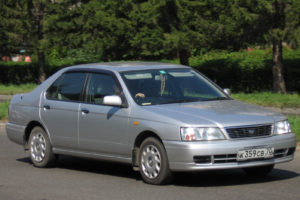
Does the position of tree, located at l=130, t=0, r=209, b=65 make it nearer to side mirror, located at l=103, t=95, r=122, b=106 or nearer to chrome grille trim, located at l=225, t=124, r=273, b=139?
side mirror, located at l=103, t=95, r=122, b=106

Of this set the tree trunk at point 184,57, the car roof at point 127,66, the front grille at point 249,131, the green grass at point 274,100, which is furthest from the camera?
the tree trunk at point 184,57

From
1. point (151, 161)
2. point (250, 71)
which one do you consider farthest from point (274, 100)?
point (151, 161)

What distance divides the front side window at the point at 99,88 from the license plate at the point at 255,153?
2.16m

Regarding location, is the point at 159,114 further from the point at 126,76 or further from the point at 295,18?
the point at 295,18

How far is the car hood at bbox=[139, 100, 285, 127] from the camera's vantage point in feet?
28.9

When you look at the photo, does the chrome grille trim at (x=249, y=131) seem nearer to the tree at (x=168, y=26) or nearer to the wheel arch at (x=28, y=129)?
the wheel arch at (x=28, y=129)

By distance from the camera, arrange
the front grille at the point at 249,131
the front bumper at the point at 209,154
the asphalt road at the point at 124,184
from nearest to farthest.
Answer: the asphalt road at the point at 124,184
the front bumper at the point at 209,154
the front grille at the point at 249,131

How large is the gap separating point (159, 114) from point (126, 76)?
48.3 inches

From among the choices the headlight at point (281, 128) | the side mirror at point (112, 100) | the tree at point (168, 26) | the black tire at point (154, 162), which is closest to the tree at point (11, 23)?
the tree at point (168, 26)

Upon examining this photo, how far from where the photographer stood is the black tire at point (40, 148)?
36.3 feet

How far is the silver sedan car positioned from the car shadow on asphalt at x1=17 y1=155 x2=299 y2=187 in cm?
25

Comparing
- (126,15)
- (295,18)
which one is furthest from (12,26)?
(295,18)

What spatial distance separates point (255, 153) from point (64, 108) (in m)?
3.18

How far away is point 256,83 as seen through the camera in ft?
109
